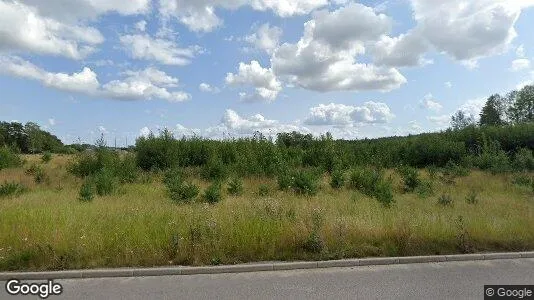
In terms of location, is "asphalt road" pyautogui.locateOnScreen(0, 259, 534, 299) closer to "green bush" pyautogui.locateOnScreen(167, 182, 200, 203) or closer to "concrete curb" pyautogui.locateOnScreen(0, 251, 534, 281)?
"concrete curb" pyautogui.locateOnScreen(0, 251, 534, 281)

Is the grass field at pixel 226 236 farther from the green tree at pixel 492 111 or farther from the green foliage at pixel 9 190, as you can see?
the green tree at pixel 492 111

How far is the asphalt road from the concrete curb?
149mm

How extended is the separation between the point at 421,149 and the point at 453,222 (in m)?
33.9

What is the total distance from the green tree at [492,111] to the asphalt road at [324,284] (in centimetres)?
8919

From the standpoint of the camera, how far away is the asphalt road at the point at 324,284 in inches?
207

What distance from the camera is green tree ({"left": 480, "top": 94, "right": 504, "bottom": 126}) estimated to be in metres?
83.0

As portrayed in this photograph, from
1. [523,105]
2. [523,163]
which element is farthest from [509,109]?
[523,163]

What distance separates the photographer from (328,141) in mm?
28578

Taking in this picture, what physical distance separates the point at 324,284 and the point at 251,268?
4.41 feet

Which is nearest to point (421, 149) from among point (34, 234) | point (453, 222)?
point (453, 222)

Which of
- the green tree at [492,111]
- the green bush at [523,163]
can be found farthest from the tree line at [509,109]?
the green bush at [523,163]

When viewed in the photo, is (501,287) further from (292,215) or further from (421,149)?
(421,149)

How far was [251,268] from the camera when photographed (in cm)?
→ 630

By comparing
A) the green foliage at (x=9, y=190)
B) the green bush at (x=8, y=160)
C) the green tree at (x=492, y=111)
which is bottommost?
the green foliage at (x=9, y=190)
